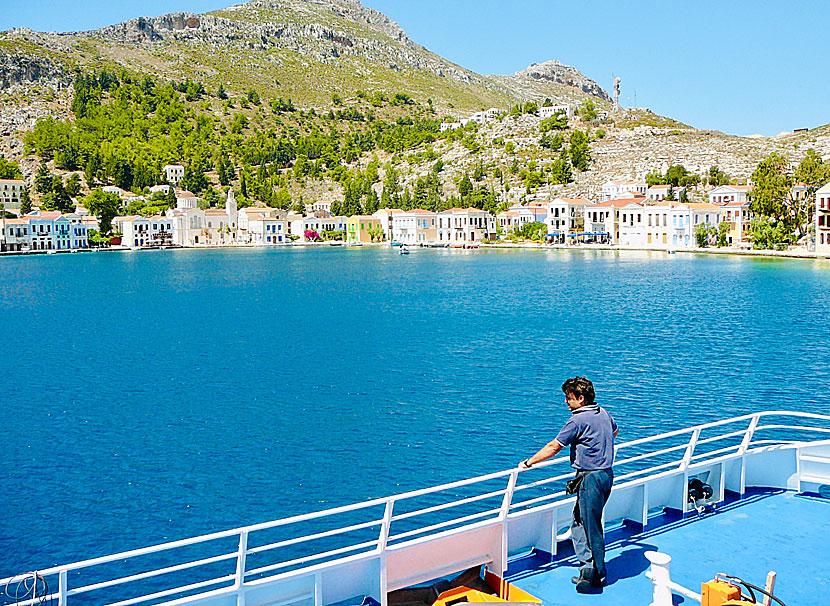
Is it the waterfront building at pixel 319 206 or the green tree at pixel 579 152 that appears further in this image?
the waterfront building at pixel 319 206

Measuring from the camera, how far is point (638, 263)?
3398 inches

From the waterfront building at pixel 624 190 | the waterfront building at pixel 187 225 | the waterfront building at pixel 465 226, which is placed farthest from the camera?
the waterfront building at pixel 187 225

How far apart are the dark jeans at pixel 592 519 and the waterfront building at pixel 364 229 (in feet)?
484

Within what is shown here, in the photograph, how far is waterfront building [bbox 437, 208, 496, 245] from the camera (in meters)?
141

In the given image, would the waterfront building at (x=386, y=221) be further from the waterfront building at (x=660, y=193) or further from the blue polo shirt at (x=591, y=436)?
the blue polo shirt at (x=591, y=436)

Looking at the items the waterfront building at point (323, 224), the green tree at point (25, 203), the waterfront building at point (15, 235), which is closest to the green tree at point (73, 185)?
the green tree at point (25, 203)

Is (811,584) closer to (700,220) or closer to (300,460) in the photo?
(300,460)

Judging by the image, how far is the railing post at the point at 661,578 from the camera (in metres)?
5.43

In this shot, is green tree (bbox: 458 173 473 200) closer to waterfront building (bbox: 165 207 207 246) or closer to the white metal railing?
waterfront building (bbox: 165 207 207 246)

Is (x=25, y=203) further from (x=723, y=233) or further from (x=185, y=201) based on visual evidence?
(x=723, y=233)

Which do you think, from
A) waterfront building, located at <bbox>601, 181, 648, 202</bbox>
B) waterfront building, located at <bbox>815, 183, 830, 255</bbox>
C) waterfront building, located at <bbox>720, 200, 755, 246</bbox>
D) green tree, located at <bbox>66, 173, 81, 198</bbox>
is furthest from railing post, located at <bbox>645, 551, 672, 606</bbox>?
green tree, located at <bbox>66, 173, 81, 198</bbox>

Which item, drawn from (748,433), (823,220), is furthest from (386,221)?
(748,433)

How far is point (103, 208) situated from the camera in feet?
481

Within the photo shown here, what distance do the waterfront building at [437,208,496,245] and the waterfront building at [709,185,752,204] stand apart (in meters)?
42.7
